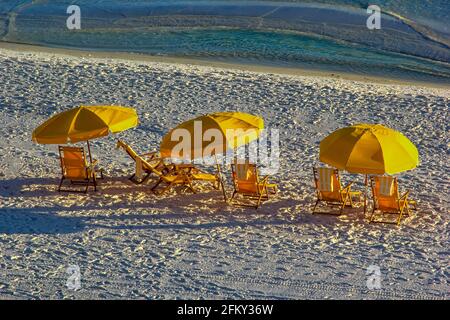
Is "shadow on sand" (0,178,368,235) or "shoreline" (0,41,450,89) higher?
"shoreline" (0,41,450,89)

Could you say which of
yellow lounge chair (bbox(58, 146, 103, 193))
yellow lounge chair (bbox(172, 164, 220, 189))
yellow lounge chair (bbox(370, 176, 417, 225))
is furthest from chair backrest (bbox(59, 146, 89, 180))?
yellow lounge chair (bbox(370, 176, 417, 225))

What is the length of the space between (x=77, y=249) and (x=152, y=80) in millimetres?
7718

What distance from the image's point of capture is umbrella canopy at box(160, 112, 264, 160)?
14.5m

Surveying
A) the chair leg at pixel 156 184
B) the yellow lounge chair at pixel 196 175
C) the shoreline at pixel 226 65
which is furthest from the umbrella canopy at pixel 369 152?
the shoreline at pixel 226 65

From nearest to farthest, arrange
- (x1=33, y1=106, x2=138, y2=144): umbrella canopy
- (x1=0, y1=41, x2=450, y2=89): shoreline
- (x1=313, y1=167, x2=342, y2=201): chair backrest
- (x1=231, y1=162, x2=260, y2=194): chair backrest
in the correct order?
(x1=313, y1=167, x2=342, y2=201): chair backrest < (x1=231, y1=162, x2=260, y2=194): chair backrest < (x1=33, y1=106, x2=138, y2=144): umbrella canopy < (x1=0, y1=41, x2=450, y2=89): shoreline

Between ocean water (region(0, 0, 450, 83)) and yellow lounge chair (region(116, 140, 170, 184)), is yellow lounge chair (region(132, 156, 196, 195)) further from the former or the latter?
ocean water (region(0, 0, 450, 83))

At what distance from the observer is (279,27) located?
28.6m

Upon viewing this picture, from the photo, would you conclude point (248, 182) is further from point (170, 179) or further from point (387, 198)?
point (387, 198)

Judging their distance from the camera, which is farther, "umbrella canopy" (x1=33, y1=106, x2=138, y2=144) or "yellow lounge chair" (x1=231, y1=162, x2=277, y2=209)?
"umbrella canopy" (x1=33, y1=106, x2=138, y2=144)

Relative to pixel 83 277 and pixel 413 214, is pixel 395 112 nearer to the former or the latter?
pixel 413 214

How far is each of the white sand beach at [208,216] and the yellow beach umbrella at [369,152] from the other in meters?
0.83

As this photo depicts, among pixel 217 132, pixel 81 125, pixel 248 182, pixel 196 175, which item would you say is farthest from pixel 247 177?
pixel 81 125

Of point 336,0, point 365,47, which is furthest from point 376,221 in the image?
point 336,0

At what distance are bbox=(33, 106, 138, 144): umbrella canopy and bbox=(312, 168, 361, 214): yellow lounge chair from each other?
112 inches
